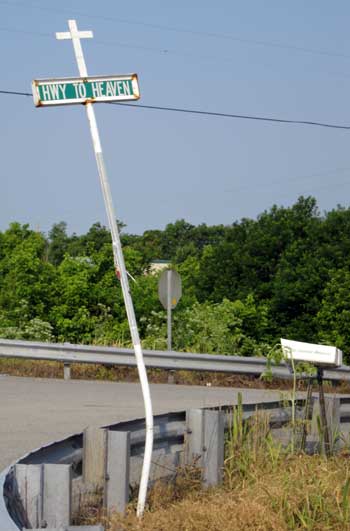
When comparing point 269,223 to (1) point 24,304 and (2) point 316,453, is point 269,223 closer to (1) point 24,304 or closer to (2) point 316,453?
(1) point 24,304

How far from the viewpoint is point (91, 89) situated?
23.3 feet

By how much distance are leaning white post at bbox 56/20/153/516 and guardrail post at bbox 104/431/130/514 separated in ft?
0.39

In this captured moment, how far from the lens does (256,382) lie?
704 inches

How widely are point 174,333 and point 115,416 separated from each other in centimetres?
1050

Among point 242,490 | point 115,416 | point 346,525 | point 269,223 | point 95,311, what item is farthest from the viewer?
point 269,223

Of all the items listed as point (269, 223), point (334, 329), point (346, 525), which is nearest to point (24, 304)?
point (346, 525)

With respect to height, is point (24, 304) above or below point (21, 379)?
above

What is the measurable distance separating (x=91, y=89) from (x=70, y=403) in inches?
300

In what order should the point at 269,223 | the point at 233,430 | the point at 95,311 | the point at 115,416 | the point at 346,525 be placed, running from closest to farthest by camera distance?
the point at 346,525 < the point at 233,430 < the point at 115,416 < the point at 95,311 < the point at 269,223

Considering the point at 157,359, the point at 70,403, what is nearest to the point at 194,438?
the point at 70,403

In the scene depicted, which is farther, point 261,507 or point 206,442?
point 206,442

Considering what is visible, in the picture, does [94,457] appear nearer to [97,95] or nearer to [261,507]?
[261,507]

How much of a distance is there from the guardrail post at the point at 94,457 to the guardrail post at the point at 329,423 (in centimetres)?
257

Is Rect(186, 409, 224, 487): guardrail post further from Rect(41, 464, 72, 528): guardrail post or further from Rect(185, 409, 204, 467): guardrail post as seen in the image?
Rect(41, 464, 72, 528): guardrail post
